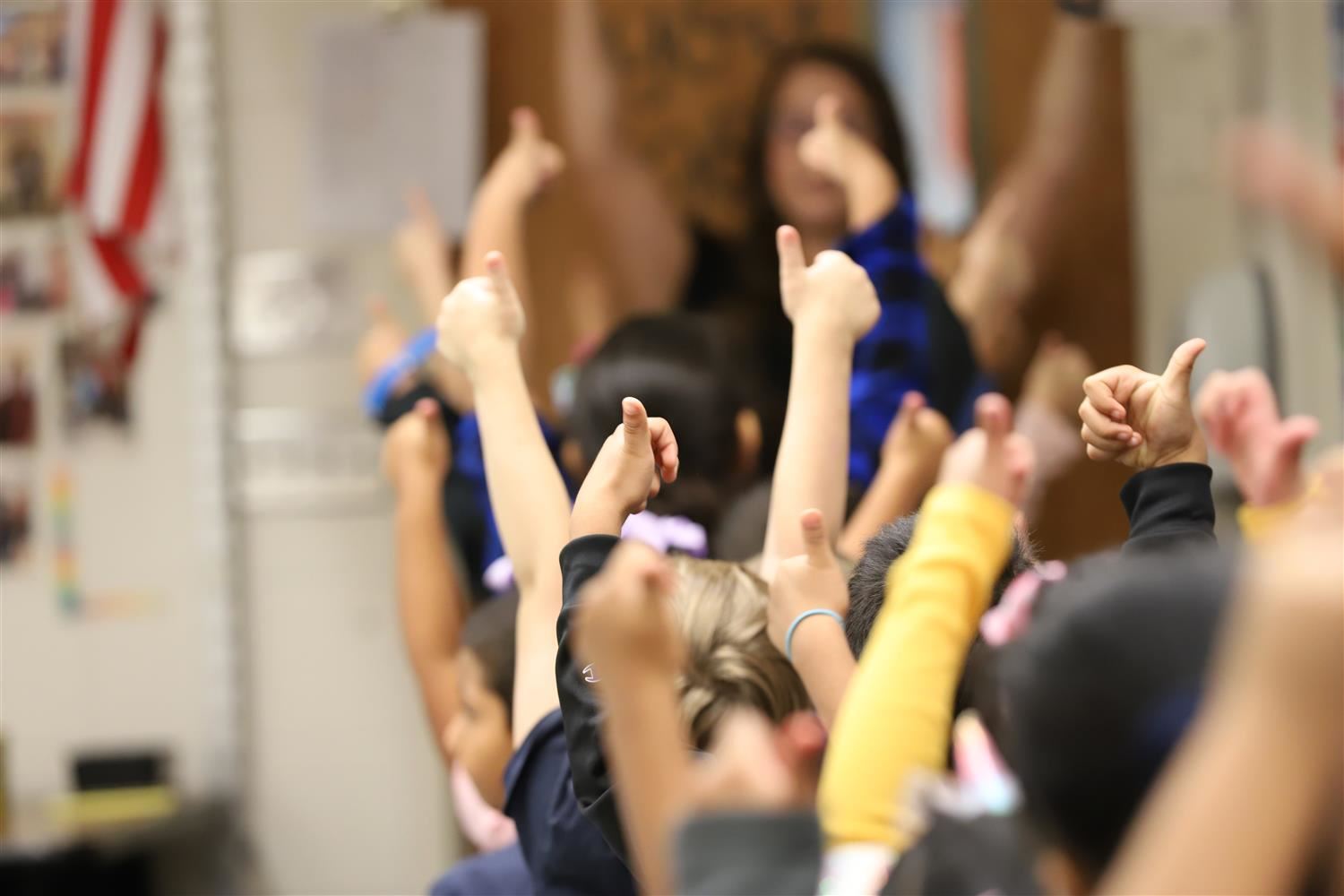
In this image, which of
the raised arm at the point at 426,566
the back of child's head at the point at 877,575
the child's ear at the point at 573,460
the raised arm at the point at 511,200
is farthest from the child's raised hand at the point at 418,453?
the back of child's head at the point at 877,575

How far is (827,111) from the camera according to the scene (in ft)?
6.12

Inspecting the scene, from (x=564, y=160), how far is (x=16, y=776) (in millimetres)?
1515

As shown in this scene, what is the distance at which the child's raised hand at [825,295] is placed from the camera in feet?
3.62

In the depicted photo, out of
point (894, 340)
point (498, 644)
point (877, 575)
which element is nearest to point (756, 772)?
point (877, 575)

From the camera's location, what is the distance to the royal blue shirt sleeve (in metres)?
1.61

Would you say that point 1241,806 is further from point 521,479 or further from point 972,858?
point 521,479

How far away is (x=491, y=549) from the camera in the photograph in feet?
5.76

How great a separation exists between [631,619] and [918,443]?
85 cm

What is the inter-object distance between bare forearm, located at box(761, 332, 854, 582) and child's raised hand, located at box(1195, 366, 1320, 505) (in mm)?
270

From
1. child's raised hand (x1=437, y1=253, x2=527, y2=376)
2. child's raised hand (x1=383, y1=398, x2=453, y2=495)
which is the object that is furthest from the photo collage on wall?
child's raised hand (x1=437, y1=253, x2=527, y2=376)

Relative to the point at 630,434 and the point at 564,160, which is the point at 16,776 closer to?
the point at 564,160

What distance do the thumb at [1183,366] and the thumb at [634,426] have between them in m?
0.35

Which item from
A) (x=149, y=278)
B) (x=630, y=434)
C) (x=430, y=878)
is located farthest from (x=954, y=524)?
(x=149, y=278)

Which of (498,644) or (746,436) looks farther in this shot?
(746,436)
